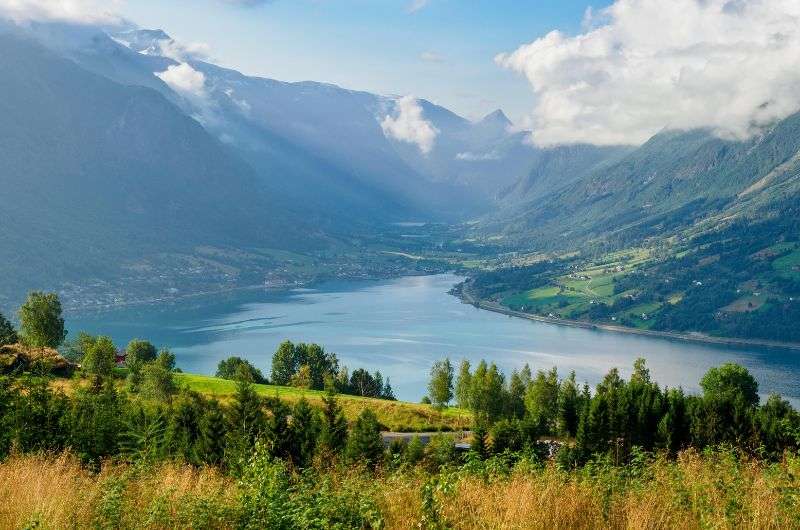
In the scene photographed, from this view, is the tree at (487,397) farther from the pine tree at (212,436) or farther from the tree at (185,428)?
the pine tree at (212,436)

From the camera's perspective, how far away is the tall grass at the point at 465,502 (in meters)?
10.3

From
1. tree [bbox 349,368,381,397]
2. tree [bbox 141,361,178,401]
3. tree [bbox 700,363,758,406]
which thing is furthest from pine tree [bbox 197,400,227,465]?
tree [bbox 349,368,381,397]

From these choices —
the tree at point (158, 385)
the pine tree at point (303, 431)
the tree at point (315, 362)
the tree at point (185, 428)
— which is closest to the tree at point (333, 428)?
the pine tree at point (303, 431)

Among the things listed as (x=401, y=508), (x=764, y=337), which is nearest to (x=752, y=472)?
(x=401, y=508)

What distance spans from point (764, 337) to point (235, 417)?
582 ft

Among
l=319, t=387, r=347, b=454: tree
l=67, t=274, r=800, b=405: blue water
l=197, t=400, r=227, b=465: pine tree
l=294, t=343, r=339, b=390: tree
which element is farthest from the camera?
l=67, t=274, r=800, b=405: blue water

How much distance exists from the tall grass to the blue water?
98.2 metres

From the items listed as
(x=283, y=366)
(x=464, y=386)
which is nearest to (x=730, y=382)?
(x=464, y=386)

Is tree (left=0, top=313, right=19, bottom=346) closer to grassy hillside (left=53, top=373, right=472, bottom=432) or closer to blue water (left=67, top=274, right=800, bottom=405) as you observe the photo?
grassy hillside (left=53, top=373, right=472, bottom=432)

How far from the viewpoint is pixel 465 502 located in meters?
11.1

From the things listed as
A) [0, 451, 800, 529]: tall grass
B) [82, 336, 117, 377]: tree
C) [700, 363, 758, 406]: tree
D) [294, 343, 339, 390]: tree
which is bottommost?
[294, 343, 339, 390]: tree

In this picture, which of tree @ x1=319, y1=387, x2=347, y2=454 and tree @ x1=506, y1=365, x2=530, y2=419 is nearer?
tree @ x1=319, y1=387, x2=347, y2=454

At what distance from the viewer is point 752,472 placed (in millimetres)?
13570

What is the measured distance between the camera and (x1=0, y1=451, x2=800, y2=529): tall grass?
1032cm
